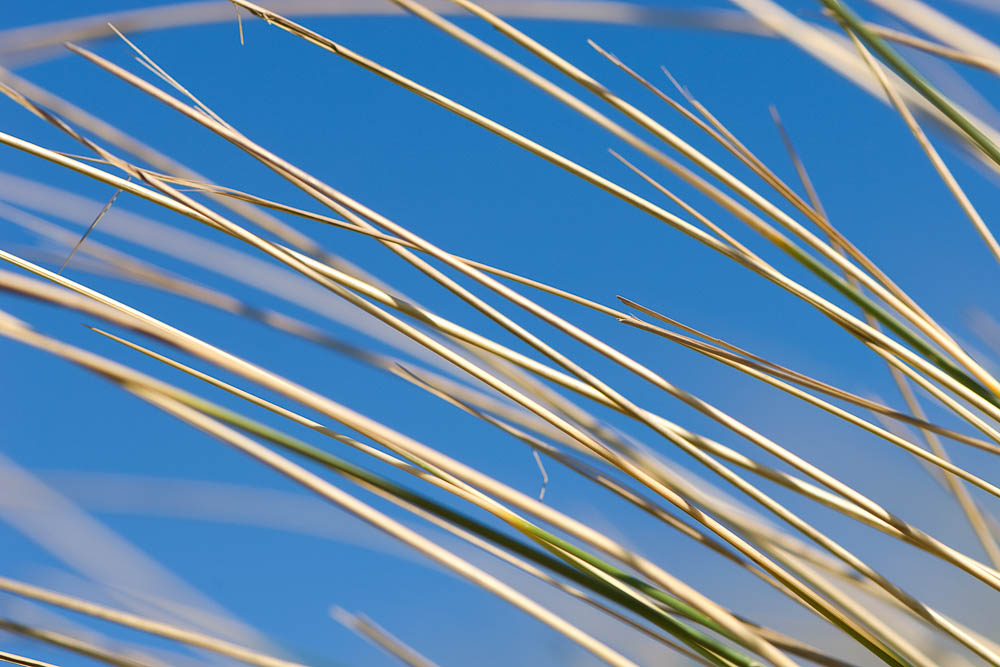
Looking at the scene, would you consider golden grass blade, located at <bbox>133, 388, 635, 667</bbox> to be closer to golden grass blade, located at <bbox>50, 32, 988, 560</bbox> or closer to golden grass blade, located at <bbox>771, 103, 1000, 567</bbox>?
golden grass blade, located at <bbox>50, 32, 988, 560</bbox>

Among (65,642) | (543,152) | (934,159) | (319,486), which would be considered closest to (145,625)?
(65,642)

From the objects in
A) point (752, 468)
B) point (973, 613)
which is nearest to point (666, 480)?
point (752, 468)

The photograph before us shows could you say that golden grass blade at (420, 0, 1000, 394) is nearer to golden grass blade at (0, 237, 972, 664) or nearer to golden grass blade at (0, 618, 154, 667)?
golden grass blade at (0, 237, 972, 664)

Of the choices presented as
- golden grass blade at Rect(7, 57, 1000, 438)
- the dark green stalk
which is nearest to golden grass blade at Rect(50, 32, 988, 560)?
golden grass blade at Rect(7, 57, 1000, 438)

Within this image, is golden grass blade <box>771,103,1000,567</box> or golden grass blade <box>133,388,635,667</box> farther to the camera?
golden grass blade <box>771,103,1000,567</box>

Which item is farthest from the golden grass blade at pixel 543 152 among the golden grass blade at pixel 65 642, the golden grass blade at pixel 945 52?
the golden grass blade at pixel 65 642

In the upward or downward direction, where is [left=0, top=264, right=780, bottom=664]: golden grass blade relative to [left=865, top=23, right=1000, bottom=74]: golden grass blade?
downward

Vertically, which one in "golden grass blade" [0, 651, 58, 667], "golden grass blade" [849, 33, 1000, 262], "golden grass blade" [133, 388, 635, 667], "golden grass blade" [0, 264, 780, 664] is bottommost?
"golden grass blade" [0, 651, 58, 667]

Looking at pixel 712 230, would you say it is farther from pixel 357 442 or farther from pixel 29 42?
pixel 29 42

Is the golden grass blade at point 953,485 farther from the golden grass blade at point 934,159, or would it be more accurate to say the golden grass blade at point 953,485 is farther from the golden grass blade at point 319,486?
the golden grass blade at point 319,486

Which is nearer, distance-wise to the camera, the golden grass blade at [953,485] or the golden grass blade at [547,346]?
the golden grass blade at [547,346]

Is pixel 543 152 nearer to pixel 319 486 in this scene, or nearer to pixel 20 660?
pixel 319 486
